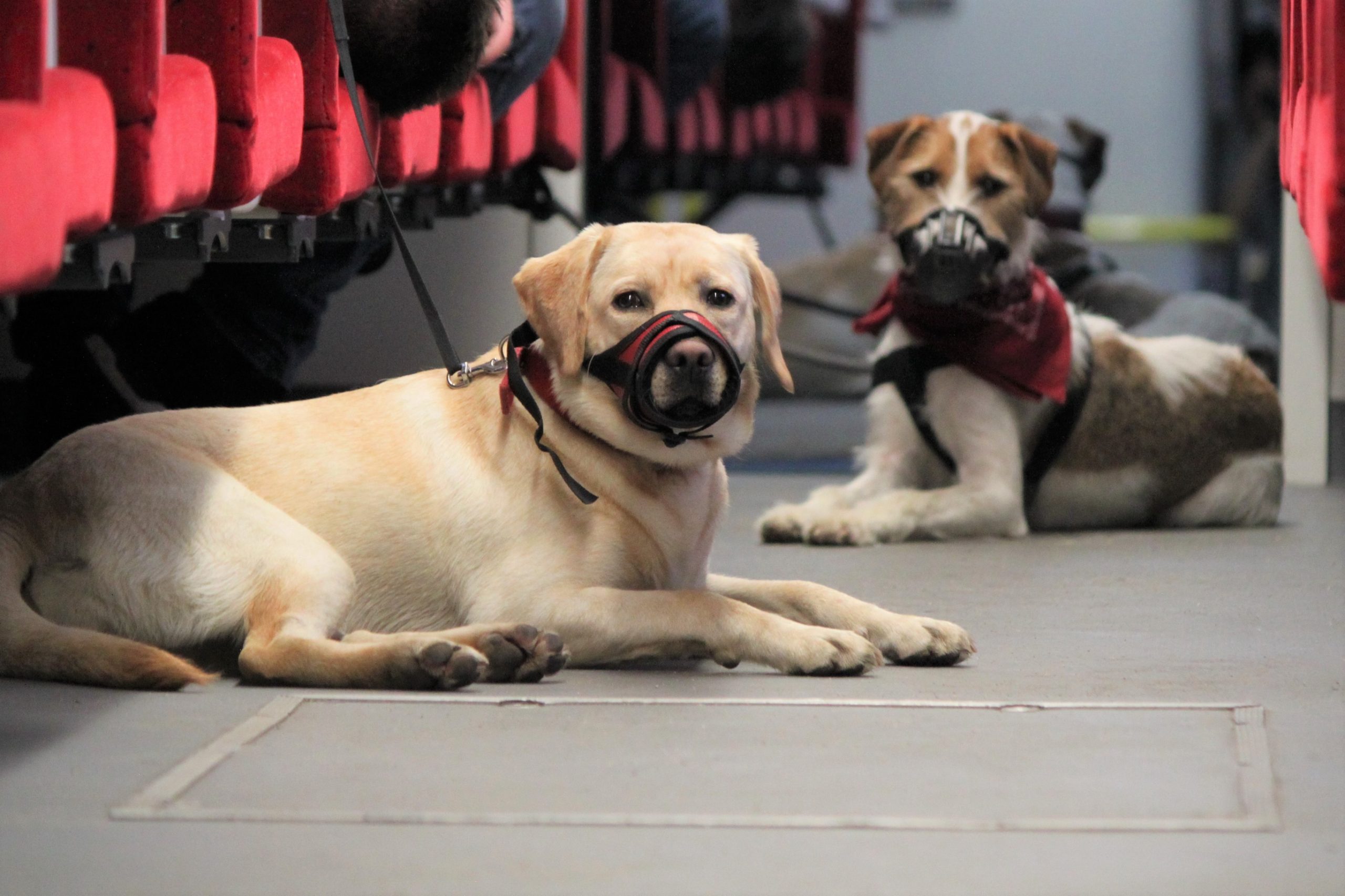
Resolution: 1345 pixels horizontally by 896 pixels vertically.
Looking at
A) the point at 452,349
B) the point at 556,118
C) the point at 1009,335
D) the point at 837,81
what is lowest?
the point at 1009,335

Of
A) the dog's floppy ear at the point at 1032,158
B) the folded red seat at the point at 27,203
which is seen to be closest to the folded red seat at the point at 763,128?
the dog's floppy ear at the point at 1032,158

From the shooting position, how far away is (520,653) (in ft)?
7.65

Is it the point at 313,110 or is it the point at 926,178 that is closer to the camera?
the point at 313,110

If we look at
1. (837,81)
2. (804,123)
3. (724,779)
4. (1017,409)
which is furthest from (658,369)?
(837,81)

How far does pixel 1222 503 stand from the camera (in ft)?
14.6

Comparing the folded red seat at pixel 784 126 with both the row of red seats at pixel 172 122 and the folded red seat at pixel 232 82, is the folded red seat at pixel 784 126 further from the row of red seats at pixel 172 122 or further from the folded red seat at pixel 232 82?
the folded red seat at pixel 232 82

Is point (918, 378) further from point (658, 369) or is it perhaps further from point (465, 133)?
point (658, 369)

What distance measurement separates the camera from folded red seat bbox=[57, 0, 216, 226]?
2.24m

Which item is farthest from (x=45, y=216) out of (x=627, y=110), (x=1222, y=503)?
(x=627, y=110)

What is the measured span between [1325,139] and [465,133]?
2179mm

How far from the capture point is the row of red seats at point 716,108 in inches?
266

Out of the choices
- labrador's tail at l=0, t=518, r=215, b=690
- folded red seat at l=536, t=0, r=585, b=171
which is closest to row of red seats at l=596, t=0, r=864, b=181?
folded red seat at l=536, t=0, r=585, b=171

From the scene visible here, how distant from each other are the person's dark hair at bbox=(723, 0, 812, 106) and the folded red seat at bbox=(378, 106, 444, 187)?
15.6 ft

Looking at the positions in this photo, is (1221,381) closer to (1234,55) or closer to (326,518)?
(326,518)
